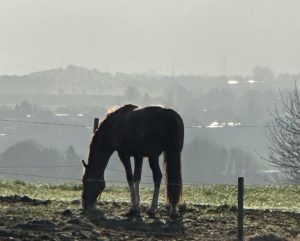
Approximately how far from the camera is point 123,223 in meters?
16.9

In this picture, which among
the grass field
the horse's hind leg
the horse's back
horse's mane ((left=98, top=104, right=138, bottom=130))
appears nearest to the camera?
the horse's back

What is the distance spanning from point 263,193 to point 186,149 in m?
154

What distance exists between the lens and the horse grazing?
18.0 m

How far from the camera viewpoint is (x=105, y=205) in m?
20.3

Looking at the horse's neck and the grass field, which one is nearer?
the horse's neck

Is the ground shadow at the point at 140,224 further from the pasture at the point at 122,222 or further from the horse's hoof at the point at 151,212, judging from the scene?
the horse's hoof at the point at 151,212

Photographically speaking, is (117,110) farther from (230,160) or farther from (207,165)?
(230,160)

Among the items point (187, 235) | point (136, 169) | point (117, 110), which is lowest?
point (187, 235)

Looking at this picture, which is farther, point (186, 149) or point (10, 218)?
point (186, 149)

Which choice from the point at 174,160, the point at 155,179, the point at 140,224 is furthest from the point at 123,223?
the point at 174,160

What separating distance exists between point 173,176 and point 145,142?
101cm

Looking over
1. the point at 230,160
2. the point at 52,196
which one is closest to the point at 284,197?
the point at 52,196

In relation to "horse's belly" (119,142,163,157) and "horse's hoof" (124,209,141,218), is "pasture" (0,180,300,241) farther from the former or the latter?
"horse's belly" (119,142,163,157)

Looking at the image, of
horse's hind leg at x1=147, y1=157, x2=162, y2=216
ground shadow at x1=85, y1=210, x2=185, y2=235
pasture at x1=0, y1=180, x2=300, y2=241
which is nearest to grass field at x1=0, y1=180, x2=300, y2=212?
pasture at x1=0, y1=180, x2=300, y2=241
